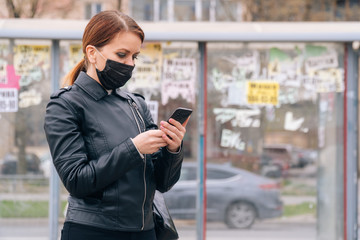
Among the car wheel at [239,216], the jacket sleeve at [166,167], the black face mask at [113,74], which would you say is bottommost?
the car wheel at [239,216]

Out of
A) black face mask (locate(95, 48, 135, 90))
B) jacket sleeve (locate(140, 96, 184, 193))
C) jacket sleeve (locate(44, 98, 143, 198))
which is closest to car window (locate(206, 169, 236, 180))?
jacket sleeve (locate(140, 96, 184, 193))

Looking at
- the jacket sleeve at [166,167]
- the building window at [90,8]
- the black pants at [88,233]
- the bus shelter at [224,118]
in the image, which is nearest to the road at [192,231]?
the bus shelter at [224,118]

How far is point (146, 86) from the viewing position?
17.1ft

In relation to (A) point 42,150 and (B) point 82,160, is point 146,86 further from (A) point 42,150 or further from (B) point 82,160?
(B) point 82,160

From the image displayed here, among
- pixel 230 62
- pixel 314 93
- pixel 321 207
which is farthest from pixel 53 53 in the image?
pixel 321 207

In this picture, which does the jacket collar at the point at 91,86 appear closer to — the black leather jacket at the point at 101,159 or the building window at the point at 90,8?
the black leather jacket at the point at 101,159

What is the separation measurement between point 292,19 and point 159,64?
40.5 feet

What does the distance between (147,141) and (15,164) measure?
11.8ft

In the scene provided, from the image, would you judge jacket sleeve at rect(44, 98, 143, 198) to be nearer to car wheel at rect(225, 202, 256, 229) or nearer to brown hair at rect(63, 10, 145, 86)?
brown hair at rect(63, 10, 145, 86)

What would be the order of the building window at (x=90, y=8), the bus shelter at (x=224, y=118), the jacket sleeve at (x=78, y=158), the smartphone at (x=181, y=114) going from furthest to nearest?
the building window at (x=90, y=8)
the bus shelter at (x=224, y=118)
the smartphone at (x=181, y=114)
the jacket sleeve at (x=78, y=158)

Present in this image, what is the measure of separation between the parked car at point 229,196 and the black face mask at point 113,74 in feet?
10.3

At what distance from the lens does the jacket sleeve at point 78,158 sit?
1.95 m

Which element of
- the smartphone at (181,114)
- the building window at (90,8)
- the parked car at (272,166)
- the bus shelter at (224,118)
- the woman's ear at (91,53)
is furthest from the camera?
the building window at (90,8)

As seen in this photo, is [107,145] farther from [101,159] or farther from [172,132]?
[172,132]
